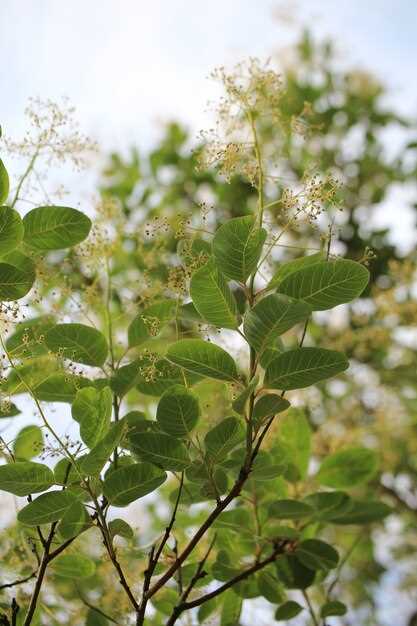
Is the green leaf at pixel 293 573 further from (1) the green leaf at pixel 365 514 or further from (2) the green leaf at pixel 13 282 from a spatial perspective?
(2) the green leaf at pixel 13 282

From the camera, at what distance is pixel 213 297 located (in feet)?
4.08

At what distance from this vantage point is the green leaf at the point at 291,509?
1604mm

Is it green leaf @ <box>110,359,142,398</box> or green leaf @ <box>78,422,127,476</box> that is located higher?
green leaf @ <box>110,359,142,398</box>

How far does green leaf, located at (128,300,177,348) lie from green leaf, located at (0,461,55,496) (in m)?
0.33

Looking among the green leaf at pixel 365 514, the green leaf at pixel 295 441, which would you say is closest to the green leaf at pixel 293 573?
the green leaf at pixel 365 514

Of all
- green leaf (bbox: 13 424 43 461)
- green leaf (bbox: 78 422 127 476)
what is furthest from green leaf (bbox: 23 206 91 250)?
green leaf (bbox: 13 424 43 461)

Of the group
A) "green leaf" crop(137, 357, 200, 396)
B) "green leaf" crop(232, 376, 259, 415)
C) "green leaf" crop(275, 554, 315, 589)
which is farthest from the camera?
"green leaf" crop(275, 554, 315, 589)

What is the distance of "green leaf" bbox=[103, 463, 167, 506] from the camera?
4.12ft

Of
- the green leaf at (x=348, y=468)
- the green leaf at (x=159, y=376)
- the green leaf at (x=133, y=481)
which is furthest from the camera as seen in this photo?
the green leaf at (x=348, y=468)

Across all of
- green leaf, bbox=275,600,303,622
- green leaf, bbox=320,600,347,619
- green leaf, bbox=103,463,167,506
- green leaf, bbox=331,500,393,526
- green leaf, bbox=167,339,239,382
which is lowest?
green leaf, bbox=103,463,167,506

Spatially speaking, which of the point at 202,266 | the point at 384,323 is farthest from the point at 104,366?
the point at 384,323

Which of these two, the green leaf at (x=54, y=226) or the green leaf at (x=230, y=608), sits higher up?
the green leaf at (x=54, y=226)

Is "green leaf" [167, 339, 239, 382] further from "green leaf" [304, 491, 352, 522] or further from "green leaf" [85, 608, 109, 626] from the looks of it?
"green leaf" [85, 608, 109, 626]

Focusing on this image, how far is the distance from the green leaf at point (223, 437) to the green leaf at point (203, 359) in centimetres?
8
